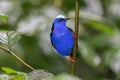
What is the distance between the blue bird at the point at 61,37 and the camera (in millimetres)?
2016

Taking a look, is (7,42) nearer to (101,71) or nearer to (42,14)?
(42,14)

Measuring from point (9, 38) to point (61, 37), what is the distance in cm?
33

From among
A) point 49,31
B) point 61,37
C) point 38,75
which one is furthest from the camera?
point 49,31

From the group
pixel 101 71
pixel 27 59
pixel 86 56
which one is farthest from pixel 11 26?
pixel 101 71

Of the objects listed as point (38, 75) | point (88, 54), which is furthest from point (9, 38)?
point (88, 54)

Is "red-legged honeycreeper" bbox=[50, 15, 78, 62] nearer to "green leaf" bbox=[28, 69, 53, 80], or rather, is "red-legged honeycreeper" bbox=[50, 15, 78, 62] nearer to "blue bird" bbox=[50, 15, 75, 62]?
"blue bird" bbox=[50, 15, 75, 62]

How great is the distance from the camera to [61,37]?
6.75 feet

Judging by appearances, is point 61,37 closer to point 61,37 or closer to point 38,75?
point 61,37

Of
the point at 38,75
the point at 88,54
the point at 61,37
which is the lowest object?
the point at 88,54

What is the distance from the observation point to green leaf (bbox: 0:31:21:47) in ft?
5.94

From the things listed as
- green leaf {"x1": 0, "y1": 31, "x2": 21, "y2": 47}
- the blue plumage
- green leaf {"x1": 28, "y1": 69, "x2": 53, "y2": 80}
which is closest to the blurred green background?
the blue plumage

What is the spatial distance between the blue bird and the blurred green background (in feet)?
3.21

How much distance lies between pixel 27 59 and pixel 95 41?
624 millimetres

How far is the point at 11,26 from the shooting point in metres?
3.60
